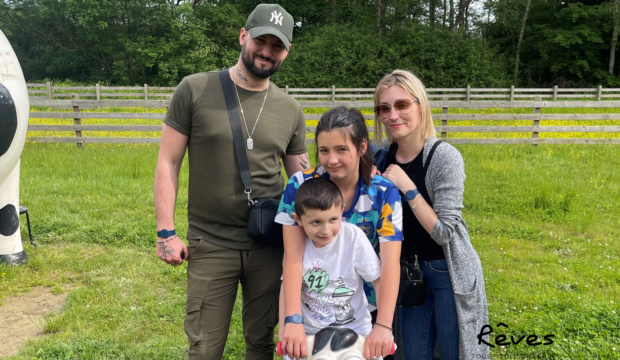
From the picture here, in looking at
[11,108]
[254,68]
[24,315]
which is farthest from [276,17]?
[24,315]

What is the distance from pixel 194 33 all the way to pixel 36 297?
27.4m

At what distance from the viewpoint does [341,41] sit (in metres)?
28.5

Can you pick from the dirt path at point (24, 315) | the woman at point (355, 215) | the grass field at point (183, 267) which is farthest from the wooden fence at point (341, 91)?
the woman at point (355, 215)

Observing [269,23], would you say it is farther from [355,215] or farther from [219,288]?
[219,288]

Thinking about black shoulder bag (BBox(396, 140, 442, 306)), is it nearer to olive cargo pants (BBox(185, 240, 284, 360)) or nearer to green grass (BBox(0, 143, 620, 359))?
olive cargo pants (BBox(185, 240, 284, 360))

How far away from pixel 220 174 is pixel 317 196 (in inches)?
30.2

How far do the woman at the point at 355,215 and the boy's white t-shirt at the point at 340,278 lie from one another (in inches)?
2.3

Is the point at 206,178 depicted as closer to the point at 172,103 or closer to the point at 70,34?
the point at 172,103

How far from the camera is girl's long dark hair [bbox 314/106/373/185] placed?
7.11ft

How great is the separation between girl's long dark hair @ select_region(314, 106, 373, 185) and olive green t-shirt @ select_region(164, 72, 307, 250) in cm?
57

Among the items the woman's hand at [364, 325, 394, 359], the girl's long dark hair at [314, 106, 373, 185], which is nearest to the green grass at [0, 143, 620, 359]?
the woman's hand at [364, 325, 394, 359]

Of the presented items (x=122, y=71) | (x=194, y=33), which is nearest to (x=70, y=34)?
(x=122, y=71)

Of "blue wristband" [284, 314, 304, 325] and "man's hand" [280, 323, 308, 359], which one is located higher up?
"blue wristband" [284, 314, 304, 325]

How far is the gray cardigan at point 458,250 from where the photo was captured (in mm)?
2312
